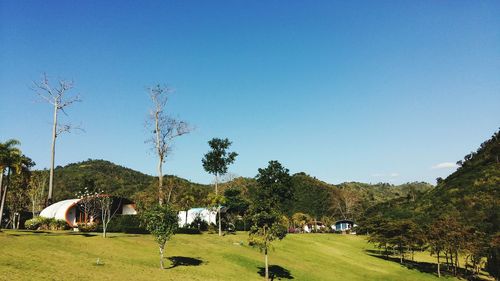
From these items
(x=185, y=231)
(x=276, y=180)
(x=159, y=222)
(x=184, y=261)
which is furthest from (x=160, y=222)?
(x=276, y=180)

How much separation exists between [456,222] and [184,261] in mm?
53320

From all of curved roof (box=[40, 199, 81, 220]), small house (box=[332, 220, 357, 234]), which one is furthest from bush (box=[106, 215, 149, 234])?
small house (box=[332, 220, 357, 234])

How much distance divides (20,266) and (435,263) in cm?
8033

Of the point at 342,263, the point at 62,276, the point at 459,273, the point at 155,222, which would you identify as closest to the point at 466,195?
the point at 459,273

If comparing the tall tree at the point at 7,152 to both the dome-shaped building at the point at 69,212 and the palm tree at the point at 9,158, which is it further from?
the dome-shaped building at the point at 69,212

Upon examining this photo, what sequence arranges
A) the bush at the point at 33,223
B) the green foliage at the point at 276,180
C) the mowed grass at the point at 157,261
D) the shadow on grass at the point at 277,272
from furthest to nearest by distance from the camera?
the green foliage at the point at 276,180
the bush at the point at 33,223
the shadow on grass at the point at 277,272
the mowed grass at the point at 157,261

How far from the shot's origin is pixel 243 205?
356 ft

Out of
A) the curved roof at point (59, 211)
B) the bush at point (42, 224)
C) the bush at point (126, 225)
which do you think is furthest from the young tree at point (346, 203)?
A: the bush at point (42, 224)

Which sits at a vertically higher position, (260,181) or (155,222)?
(260,181)

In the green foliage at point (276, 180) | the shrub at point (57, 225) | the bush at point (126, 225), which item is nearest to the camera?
the shrub at point (57, 225)

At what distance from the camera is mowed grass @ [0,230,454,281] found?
3400 cm

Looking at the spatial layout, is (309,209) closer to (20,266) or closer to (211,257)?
(211,257)

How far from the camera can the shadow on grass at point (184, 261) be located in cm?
4506

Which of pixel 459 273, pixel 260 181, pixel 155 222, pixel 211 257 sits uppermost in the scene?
pixel 260 181
